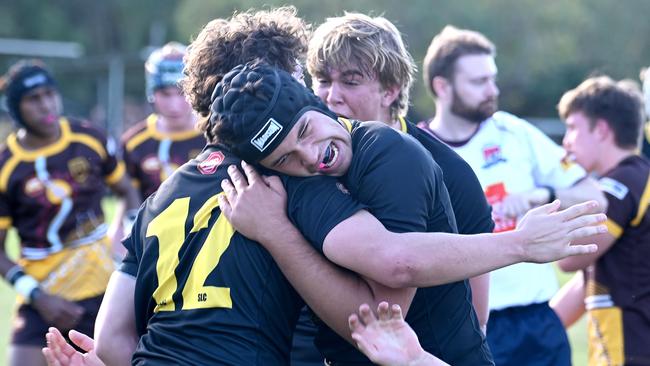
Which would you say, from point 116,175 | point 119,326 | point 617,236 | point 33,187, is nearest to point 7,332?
point 116,175

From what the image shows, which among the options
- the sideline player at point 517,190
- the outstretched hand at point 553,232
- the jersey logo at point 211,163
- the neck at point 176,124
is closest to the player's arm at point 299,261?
the jersey logo at point 211,163

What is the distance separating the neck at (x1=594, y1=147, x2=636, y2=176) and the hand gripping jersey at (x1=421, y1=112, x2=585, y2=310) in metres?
0.15

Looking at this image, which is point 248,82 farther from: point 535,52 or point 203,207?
point 535,52

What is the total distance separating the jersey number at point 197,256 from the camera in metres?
3.25

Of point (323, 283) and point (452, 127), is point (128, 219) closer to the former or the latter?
point (452, 127)

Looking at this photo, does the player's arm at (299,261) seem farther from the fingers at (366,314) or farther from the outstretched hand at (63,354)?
the outstretched hand at (63,354)

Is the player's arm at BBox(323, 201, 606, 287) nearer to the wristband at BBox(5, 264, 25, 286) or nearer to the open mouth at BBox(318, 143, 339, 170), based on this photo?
the open mouth at BBox(318, 143, 339, 170)

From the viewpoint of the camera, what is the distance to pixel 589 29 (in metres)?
43.5

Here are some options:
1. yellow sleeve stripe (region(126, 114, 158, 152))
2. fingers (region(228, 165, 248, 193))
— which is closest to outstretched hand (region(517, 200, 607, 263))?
fingers (region(228, 165, 248, 193))

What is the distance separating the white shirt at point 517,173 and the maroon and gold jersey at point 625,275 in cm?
27

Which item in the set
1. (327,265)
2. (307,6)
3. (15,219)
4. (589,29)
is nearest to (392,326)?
(327,265)

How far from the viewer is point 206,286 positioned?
325 cm

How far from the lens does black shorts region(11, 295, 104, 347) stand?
23.3ft

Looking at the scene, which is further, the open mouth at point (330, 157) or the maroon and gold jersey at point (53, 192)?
the maroon and gold jersey at point (53, 192)
